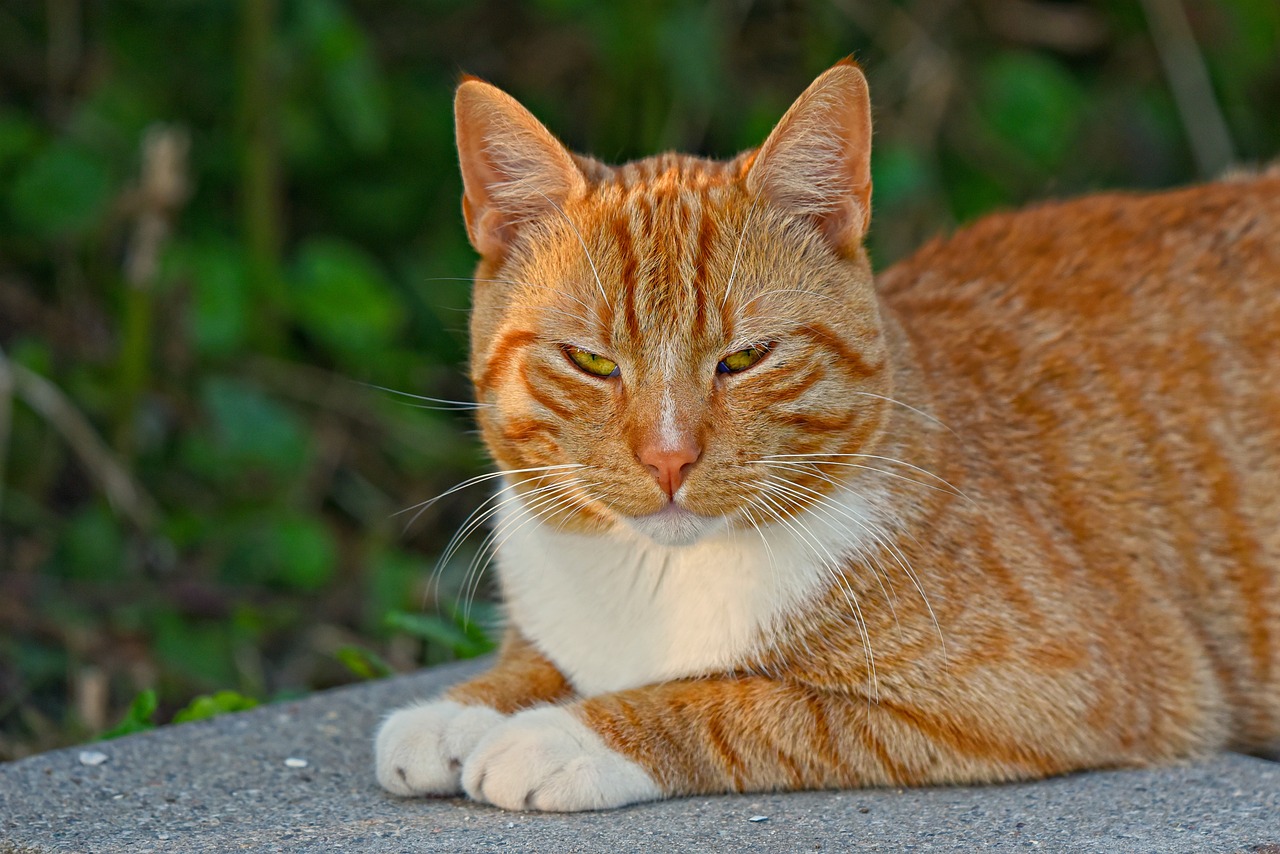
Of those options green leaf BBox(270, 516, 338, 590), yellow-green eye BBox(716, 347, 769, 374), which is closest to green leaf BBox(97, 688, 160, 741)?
green leaf BBox(270, 516, 338, 590)

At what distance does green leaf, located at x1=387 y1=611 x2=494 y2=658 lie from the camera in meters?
4.16

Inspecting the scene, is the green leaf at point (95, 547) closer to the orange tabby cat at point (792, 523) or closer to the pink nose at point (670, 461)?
the orange tabby cat at point (792, 523)

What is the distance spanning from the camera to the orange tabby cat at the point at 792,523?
300cm

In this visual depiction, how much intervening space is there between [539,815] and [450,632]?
1.63m

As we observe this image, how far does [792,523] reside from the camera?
10.3 feet

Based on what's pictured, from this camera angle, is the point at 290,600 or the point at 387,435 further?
the point at 387,435

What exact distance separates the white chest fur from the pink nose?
27 centimetres

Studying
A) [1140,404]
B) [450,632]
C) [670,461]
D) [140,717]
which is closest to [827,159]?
[670,461]

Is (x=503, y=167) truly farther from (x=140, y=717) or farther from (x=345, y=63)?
(x=345, y=63)

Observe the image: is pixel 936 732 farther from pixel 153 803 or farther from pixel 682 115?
pixel 682 115

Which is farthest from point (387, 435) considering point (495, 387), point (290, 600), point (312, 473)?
point (495, 387)

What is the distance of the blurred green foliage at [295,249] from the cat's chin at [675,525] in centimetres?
136

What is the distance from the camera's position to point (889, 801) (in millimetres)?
3016

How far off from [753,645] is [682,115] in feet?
10.8
